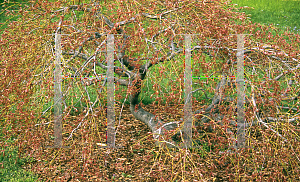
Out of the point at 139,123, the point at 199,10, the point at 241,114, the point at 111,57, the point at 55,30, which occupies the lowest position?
the point at 139,123

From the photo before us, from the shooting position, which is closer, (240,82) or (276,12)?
(240,82)

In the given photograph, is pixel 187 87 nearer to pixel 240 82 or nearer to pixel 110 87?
pixel 240 82

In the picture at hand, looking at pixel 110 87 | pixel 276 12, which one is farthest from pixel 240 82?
pixel 276 12

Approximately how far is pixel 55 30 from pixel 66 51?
29.0 inches

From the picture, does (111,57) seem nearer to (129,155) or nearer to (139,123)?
(129,155)

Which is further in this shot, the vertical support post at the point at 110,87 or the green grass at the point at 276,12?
the green grass at the point at 276,12

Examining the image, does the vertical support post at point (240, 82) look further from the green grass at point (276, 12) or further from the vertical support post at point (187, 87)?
the green grass at point (276, 12)

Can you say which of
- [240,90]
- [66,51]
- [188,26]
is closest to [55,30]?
[66,51]

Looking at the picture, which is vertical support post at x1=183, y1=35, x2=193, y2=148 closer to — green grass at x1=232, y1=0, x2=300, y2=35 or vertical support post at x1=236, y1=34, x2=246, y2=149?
vertical support post at x1=236, y1=34, x2=246, y2=149

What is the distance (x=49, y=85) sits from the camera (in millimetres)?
3004

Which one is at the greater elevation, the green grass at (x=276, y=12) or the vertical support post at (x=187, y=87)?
the green grass at (x=276, y=12)

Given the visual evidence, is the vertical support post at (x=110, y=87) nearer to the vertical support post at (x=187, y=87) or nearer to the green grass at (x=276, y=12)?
the vertical support post at (x=187, y=87)

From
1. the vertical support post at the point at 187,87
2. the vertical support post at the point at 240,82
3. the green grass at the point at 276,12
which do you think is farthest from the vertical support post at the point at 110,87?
the green grass at the point at 276,12

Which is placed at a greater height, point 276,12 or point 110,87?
point 276,12
